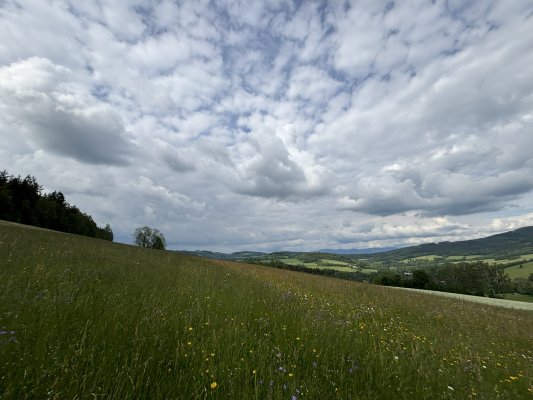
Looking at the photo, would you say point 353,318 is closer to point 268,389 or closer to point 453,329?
point 453,329

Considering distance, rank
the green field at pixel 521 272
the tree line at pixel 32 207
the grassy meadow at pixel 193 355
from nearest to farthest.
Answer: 1. the grassy meadow at pixel 193 355
2. the tree line at pixel 32 207
3. the green field at pixel 521 272

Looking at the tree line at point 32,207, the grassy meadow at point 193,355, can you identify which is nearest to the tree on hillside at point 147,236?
the tree line at point 32,207

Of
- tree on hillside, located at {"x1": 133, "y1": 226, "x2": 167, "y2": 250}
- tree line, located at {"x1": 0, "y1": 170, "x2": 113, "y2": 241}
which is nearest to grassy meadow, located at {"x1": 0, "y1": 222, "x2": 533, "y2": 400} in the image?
tree line, located at {"x1": 0, "y1": 170, "x2": 113, "y2": 241}

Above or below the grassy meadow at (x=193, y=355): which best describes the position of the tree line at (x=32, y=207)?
above

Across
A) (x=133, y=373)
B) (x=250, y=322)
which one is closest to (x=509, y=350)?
(x=250, y=322)

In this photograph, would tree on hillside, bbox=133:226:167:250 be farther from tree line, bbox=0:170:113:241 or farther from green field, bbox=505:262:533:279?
green field, bbox=505:262:533:279

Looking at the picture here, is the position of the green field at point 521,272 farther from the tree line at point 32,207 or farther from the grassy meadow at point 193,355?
the tree line at point 32,207

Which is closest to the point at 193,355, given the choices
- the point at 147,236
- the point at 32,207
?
the point at 32,207

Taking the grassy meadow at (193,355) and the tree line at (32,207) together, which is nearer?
the grassy meadow at (193,355)

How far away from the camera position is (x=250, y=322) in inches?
191

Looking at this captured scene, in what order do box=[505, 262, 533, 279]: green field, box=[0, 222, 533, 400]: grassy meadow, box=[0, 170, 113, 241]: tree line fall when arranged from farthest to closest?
1. box=[505, 262, 533, 279]: green field
2. box=[0, 170, 113, 241]: tree line
3. box=[0, 222, 533, 400]: grassy meadow

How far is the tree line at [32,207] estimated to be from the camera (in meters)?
53.8

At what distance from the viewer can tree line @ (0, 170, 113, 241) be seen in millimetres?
53812

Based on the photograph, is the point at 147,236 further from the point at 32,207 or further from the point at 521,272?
the point at 521,272
